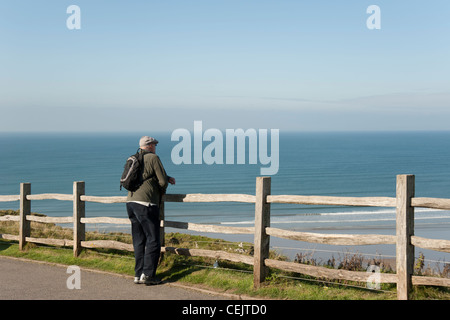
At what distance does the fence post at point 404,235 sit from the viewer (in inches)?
297

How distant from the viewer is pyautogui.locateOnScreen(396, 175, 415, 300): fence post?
7.55 metres

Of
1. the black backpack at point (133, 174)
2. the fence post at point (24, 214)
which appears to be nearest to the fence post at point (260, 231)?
the black backpack at point (133, 174)

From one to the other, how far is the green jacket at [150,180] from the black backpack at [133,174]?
0.21 ft

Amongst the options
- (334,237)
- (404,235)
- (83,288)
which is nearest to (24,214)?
(83,288)

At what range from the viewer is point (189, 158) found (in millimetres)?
163875

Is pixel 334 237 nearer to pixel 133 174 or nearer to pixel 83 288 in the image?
pixel 133 174

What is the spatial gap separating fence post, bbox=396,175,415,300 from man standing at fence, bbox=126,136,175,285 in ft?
11.8

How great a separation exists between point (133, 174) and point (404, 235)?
418 centimetres

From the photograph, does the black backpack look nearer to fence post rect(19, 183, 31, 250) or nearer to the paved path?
the paved path

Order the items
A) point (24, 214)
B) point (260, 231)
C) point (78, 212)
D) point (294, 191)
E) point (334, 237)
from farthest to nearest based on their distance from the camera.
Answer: point (294, 191) < point (24, 214) < point (78, 212) < point (260, 231) < point (334, 237)

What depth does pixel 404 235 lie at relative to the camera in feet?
24.8

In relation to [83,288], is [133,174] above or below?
above
